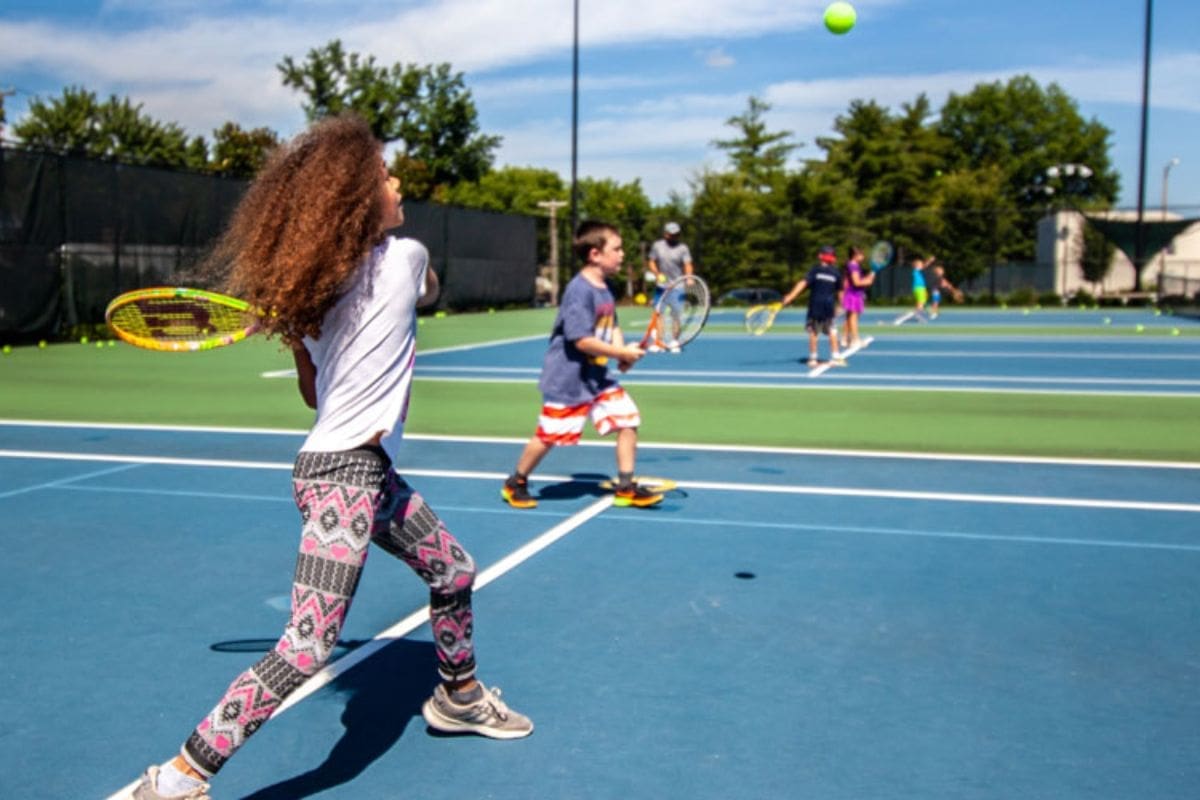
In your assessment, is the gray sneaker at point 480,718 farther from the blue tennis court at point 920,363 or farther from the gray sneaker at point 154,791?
the blue tennis court at point 920,363

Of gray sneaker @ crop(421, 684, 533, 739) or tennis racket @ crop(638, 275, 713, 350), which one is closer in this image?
gray sneaker @ crop(421, 684, 533, 739)

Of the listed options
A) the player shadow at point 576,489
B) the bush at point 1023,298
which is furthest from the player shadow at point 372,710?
the bush at point 1023,298

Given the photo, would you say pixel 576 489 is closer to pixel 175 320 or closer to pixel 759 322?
pixel 175 320

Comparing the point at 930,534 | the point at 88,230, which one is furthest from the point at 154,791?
the point at 88,230

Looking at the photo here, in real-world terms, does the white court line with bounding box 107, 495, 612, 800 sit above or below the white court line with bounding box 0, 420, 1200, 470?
below

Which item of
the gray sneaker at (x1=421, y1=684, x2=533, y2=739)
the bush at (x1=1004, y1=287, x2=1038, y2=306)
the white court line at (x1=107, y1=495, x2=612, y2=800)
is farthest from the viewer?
the bush at (x1=1004, y1=287, x2=1038, y2=306)

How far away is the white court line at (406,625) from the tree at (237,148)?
49.8 metres

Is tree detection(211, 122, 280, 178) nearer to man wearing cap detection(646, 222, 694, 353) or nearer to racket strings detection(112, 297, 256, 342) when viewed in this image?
man wearing cap detection(646, 222, 694, 353)

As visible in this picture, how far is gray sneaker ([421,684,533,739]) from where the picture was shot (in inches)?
135

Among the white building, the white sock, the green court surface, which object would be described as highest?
the white building

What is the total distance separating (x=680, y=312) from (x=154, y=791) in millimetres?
5981

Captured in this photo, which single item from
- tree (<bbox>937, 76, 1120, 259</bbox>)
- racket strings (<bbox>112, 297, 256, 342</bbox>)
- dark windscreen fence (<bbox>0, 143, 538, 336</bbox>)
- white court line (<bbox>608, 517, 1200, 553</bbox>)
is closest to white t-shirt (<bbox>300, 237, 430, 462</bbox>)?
racket strings (<bbox>112, 297, 256, 342</bbox>)

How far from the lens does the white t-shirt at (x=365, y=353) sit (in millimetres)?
2971

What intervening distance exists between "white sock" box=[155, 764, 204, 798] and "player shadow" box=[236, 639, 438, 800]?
0.29 m
